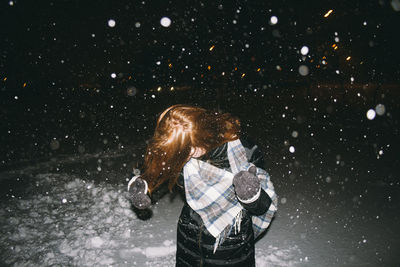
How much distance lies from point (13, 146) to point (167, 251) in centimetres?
728

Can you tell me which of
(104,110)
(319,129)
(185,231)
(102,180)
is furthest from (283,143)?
(104,110)

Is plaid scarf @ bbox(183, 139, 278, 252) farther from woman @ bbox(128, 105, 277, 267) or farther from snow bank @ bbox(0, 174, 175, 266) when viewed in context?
snow bank @ bbox(0, 174, 175, 266)

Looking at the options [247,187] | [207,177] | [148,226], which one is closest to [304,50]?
[148,226]

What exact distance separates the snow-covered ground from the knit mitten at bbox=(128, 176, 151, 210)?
1.77m

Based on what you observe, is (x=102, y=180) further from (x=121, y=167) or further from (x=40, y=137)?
(x=40, y=137)

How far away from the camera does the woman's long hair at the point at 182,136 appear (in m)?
1.62

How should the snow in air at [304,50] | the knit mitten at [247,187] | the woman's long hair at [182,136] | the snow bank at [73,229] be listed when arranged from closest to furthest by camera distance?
1. the knit mitten at [247,187]
2. the woman's long hair at [182,136]
3. the snow bank at [73,229]
4. the snow in air at [304,50]

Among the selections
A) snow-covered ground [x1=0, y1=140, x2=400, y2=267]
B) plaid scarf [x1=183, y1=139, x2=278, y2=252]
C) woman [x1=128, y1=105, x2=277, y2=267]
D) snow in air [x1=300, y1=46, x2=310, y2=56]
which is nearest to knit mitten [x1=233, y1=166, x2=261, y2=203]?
woman [x1=128, y1=105, x2=277, y2=267]

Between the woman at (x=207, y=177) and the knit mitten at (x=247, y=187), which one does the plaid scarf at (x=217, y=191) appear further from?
the knit mitten at (x=247, y=187)

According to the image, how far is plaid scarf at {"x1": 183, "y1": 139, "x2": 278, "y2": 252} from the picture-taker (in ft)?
5.56

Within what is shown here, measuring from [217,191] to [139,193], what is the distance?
53 centimetres

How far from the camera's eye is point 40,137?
9.10 metres

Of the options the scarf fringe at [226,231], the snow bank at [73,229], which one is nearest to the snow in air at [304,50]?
the snow bank at [73,229]

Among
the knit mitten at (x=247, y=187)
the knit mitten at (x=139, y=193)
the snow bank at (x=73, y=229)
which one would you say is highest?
the knit mitten at (x=247, y=187)
